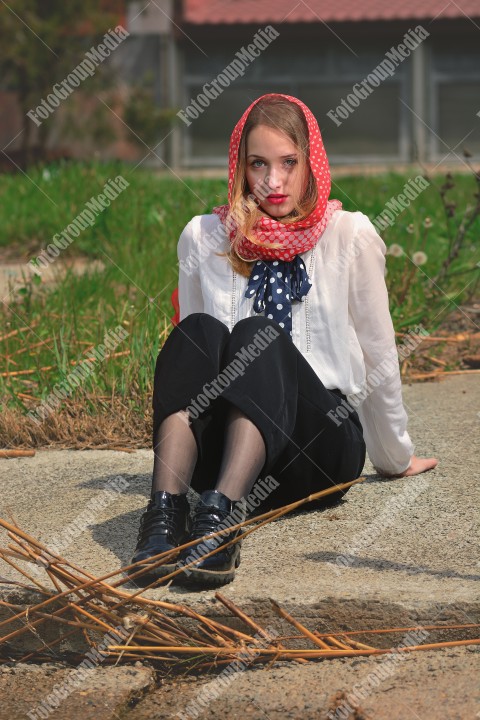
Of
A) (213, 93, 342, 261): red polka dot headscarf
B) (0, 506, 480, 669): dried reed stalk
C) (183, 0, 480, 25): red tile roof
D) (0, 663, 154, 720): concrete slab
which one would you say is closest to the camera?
(0, 663, 154, 720): concrete slab

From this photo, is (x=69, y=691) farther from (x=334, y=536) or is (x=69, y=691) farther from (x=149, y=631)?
(x=334, y=536)

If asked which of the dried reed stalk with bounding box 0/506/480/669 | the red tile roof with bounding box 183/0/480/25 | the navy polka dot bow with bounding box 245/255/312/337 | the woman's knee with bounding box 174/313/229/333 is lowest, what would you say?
the dried reed stalk with bounding box 0/506/480/669

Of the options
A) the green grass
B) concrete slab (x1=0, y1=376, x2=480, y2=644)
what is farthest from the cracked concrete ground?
the green grass

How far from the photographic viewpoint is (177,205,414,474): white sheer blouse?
290 cm

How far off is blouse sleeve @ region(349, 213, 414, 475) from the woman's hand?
0.60ft

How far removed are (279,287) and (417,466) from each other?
703mm

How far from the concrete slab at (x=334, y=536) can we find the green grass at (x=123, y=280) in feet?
1.68

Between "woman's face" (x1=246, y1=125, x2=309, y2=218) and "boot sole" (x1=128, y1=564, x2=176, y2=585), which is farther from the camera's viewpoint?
"woman's face" (x1=246, y1=125, x2=309, y2=218)

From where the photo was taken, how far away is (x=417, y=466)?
320 cm

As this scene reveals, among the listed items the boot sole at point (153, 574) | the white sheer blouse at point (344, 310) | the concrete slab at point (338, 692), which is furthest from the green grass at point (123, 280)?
the concrete slab at point (338, 692)

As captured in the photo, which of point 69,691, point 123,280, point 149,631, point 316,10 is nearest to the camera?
point 69,691

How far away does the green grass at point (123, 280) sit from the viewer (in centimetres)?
406

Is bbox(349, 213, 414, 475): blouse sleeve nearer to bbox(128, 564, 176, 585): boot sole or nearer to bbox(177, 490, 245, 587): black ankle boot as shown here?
bbox(177, 490, 245, 587): black ankle boot

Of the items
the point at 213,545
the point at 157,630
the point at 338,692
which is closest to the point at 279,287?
the point at 213,545
